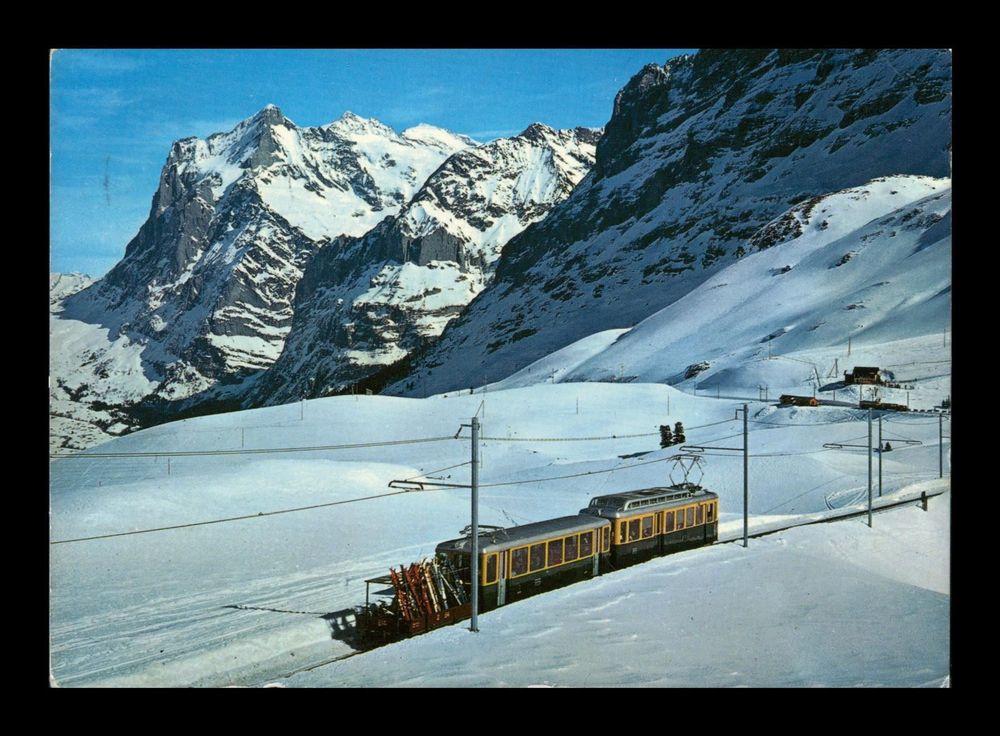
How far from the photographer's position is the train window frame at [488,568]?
22.4 meters

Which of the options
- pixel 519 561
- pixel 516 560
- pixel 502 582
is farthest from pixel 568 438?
pixel 502 582

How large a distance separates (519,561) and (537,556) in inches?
31.8

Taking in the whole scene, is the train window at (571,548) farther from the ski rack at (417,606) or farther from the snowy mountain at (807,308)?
the snowy mountain at (807,308)

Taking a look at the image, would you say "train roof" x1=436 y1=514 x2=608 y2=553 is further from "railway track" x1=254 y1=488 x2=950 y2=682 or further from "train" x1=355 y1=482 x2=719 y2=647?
"railway track" x1=254 y1=488 x2=950 y2=682

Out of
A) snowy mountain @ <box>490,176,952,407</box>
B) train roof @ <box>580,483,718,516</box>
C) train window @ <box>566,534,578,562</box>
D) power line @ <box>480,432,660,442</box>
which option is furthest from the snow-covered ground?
snowy mountain @ <box>490,176,952,407</box>

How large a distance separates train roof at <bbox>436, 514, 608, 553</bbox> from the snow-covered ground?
1.63m

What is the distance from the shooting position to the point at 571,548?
25.3m

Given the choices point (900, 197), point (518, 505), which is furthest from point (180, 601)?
point (900, 197)

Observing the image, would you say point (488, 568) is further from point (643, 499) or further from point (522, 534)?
point (643, 499)

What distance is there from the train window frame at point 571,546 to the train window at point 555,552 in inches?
8.0

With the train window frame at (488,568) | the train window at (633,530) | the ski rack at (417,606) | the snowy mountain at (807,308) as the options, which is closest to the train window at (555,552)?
the train window frame at (488,568)

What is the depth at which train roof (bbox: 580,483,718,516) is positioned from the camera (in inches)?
1082
